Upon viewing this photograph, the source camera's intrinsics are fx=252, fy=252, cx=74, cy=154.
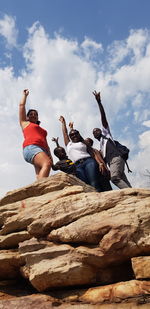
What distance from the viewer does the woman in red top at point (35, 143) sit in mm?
8258

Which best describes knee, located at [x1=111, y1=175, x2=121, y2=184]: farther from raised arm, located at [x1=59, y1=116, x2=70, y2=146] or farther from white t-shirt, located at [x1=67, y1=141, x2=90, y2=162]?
raised arm, located at [x1=59, y1=116, x2=70, y2=146]

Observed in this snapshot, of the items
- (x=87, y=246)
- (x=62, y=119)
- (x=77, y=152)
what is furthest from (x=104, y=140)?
(x=87, y=246)

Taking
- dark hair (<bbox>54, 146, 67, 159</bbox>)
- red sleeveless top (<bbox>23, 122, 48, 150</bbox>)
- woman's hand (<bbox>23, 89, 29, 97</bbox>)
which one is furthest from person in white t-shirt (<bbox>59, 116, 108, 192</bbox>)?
woman's hand (<bbox>23, 89, 29, 97</bbox>)

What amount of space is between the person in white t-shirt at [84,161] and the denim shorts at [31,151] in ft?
3.96

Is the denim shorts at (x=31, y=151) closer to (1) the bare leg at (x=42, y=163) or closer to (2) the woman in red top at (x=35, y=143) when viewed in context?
(2) the woman in red top at (x=35, y=143)

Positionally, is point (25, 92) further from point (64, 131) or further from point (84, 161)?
point (84, 161)

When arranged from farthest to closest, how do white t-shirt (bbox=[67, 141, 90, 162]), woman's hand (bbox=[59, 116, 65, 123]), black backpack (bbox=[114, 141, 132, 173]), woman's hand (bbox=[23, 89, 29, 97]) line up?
woman's hand (bbox=[59, 116, 65, 123])
woman's hand (bbox=[23, 89, 29, 97])
black backpack (bbox=[114, 141, 132, 173])
white t-shirt (bbox=[67, 141, 90, 162])

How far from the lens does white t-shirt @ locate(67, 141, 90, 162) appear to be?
8.88 metres

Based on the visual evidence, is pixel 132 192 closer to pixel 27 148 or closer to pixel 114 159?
pixel 114 159

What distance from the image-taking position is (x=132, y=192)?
6543 mm

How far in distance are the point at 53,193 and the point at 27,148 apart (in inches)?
71.1

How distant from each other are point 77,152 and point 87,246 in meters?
3.68

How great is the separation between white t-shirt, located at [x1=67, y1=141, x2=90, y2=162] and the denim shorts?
111cm

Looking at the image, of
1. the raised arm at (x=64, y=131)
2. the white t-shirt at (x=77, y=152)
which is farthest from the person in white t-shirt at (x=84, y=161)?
the raised arm at (x=64, y=131)
